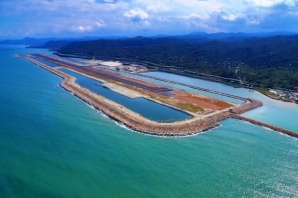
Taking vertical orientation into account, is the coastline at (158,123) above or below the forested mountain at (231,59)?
below

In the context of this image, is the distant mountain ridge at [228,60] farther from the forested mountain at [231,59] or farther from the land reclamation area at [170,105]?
the land reclamation area at [170,105]

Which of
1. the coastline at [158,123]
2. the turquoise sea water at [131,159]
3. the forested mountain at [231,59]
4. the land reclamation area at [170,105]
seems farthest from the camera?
the forested mountain at [231,59]

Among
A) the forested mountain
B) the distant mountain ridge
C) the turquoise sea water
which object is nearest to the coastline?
the turquoise sea water

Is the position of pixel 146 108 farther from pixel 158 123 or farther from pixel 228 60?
pixel 228 60

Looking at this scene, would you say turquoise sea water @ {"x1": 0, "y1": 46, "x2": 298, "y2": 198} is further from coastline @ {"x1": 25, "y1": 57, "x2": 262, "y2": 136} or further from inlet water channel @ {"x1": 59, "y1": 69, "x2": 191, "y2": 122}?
inlet water channel @ {"x1": 59, "y1": 69, "x2": 191, "y2": 122}

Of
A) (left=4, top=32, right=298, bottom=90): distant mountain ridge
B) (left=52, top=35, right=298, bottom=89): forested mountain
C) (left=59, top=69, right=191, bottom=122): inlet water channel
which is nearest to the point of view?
(left=59, top=69, right=191, bottom=122): inlet water channel

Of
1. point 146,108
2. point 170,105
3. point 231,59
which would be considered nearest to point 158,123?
point 146,108

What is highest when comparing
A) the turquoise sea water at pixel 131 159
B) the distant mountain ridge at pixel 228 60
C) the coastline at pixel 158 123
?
the distant mountain ridge at pixel 228 60

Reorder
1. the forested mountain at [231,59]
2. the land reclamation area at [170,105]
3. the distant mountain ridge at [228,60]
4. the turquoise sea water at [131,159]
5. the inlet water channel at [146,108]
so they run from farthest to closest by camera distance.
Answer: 1. the forested mountain at [231,59]
2. the distant mountain ridge at [228,60]
3. the inlet water channel at [146,108]
4. the land reclamation area at [170,105]
5. the turquoise sea water at [131,159]

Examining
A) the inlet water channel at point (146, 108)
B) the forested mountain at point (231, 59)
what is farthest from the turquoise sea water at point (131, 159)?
the forested mountain at point (231, 59)
